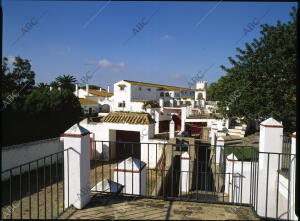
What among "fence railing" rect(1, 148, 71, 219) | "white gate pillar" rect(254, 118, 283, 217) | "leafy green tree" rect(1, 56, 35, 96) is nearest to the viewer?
"white gate pillar" rect(254, 118, 283, 217)

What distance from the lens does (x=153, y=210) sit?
3.53 m

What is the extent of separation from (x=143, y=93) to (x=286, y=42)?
26387mm

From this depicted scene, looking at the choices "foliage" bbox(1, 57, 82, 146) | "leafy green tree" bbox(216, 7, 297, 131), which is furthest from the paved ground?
"foliage" bbox(1, 57, 82, 146)

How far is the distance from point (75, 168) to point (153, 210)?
147 cm

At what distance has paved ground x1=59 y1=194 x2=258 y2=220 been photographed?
3322 mm

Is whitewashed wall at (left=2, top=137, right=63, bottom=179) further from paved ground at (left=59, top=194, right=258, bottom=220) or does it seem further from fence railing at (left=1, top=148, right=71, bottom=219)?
paved ground at (left=59, top=194, right=258, bottom=220)

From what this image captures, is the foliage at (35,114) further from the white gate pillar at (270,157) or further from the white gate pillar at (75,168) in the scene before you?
the white gate pillar at (270,157)

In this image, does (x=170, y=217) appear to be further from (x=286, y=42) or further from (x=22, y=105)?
(x=22, y=105)

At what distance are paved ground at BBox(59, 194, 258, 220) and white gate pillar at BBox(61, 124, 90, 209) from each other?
183mm

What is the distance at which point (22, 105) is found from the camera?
14273 mm

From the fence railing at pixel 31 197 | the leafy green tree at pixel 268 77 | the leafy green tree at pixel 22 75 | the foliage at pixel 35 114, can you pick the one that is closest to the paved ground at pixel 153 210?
the fence railing at pixel 31 197

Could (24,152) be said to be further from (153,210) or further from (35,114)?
(153,210)

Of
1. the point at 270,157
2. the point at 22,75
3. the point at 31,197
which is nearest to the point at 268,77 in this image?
the point at 270,157

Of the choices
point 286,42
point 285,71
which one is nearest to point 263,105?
point 285,71
